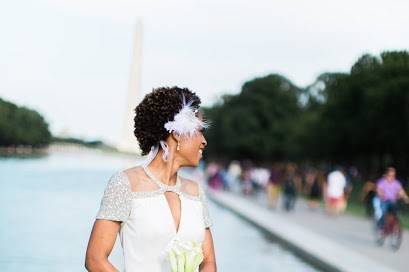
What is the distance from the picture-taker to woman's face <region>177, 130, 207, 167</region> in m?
3.63

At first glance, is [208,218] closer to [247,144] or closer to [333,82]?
[333,82]

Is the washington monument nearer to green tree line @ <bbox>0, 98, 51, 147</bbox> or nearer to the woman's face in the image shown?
green tree line @ <bbox>0, 98, 51, 147</bbox>

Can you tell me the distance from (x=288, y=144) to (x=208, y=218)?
102428 millimetres

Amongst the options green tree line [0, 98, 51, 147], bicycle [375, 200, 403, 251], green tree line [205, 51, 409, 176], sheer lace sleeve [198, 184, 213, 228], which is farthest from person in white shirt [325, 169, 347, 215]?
sheer lace sleeve [198, 184, 213, 228]

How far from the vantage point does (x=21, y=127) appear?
48.4 ft

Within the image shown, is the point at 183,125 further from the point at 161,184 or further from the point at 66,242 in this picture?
the point at 66,242

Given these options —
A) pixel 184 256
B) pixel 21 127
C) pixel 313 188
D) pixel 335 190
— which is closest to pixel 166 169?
pixel 184 256

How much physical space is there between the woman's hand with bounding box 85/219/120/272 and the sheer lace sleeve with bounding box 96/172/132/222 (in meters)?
0.02

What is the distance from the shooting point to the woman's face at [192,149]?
3.63 metres

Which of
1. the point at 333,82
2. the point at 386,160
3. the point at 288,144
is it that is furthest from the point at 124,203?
the point at 288,144

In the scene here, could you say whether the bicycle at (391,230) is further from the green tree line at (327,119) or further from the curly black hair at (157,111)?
the curly black hair at (157,111)

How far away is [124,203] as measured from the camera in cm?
345

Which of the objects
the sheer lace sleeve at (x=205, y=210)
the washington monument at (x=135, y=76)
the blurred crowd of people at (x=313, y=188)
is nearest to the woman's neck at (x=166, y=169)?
the sheer lace sleeve at (x=205, y=210)

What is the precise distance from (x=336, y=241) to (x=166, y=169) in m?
17.2
